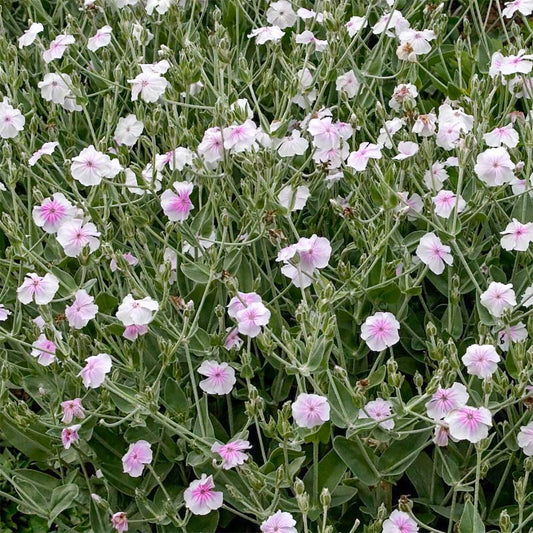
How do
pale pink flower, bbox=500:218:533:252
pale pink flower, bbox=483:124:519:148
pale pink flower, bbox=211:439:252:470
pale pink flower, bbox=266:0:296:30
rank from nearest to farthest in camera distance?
pale pink flower, bbox=211:439:252:470 → pale pink flower, bbox=500:218:533:252 → pale pink flower, bbox=483:124:519:148 → pale pink flower, bbox=266:0:296:30

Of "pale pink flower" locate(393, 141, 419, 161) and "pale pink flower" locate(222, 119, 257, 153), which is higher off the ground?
"pale pink flower" locate(222, 119, 257, 153)

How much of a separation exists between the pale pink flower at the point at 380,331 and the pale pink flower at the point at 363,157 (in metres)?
0.27

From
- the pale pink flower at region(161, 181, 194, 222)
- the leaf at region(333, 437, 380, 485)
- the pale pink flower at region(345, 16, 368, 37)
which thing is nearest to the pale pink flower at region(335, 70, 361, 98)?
the pale pink flower at region(345, 16, 368, 37)

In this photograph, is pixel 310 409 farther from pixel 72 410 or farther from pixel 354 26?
pixel 354 26

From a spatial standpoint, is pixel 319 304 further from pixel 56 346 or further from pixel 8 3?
pixel 8 3

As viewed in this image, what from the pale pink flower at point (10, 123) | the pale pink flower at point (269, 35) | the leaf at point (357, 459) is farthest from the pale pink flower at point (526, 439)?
the pale pink flower at point (10, 123)

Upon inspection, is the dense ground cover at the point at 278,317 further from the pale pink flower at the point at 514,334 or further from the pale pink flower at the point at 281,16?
the pale pink flower at the point at 281,16

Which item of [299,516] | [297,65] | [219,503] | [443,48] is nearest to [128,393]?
[219,503]

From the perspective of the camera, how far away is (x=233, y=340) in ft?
5.46

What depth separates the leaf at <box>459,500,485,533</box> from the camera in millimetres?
1371

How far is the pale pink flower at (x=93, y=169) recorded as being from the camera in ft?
5.43

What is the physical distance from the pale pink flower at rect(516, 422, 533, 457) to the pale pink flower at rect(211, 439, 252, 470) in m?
0.42

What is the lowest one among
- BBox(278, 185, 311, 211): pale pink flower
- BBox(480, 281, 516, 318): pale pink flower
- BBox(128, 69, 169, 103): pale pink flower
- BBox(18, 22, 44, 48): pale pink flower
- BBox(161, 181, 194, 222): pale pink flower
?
BBox(480, 281, 516, 318): pale pink flower

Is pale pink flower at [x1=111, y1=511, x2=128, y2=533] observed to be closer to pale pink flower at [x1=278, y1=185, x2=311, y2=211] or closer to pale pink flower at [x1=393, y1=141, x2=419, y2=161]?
pale pink flower at [x1=278, y1=185, x2=311, y2=211]
